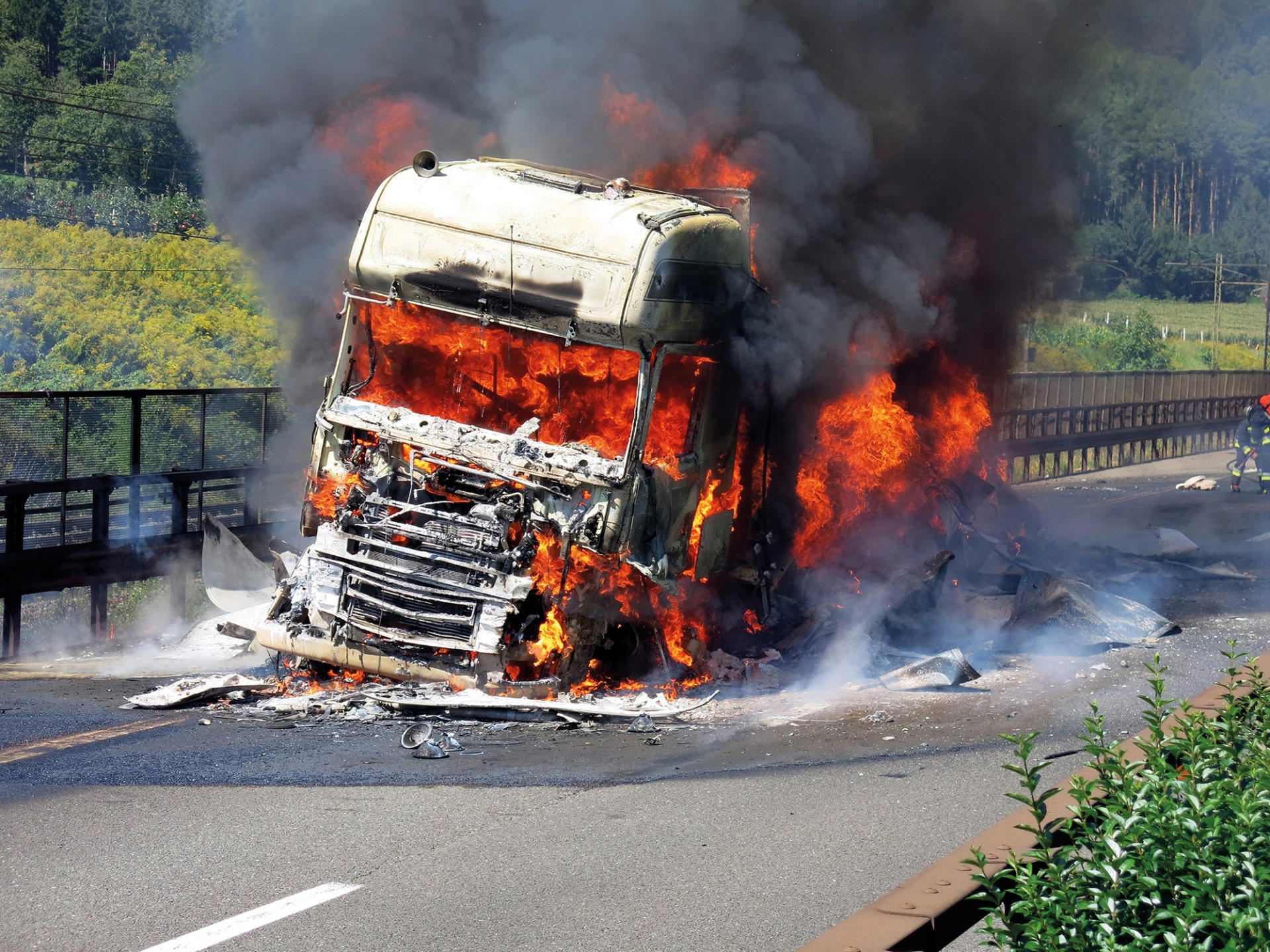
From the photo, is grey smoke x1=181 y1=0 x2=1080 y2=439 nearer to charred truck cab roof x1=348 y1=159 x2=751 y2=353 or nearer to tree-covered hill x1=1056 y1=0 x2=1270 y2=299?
charred truck cab roof x1=348 y1=159 x2=751 y2=353

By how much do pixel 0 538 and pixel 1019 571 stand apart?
36.2 feet

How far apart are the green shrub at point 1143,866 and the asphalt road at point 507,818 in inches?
88.7

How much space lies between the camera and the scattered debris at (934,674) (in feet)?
32.1

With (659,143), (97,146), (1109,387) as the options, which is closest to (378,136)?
(659,143)

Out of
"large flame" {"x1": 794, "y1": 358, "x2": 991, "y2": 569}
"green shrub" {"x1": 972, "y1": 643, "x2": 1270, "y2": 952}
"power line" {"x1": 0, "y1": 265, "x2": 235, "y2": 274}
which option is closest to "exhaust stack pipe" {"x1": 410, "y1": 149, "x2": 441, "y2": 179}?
"large flame" {"x1": 794, "y1": 358, "x2": 991, "y2": 569}

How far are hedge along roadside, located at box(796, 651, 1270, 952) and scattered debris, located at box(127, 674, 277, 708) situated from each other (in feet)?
21.8

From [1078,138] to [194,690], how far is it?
15.7 metres

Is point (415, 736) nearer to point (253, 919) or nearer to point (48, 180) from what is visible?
point (253, 919)

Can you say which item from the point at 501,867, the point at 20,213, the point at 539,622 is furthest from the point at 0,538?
the point at 20,213

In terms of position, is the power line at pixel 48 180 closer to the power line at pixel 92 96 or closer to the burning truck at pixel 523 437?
the power line at pixel 92 96

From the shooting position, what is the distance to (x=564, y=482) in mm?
8602

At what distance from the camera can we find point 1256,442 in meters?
23.8

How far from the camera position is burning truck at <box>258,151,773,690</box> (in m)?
8.53

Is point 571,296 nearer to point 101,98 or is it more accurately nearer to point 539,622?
point 539,622
